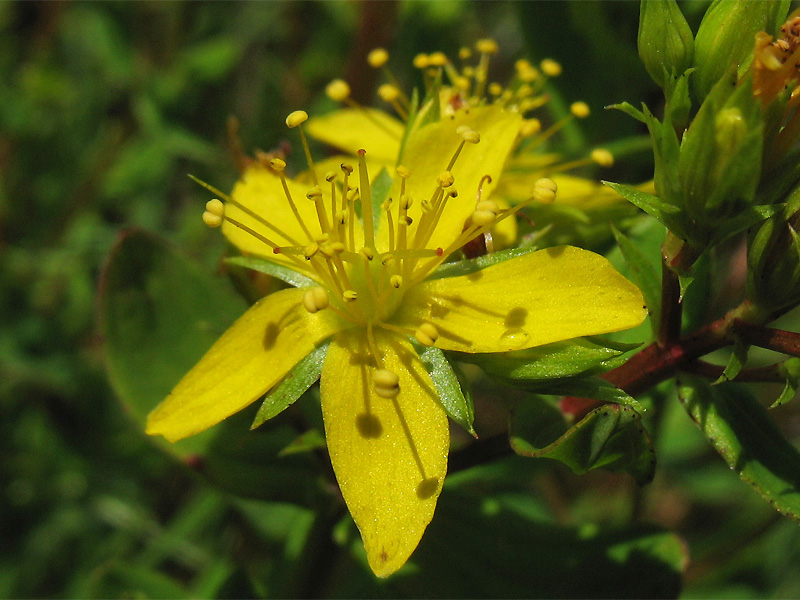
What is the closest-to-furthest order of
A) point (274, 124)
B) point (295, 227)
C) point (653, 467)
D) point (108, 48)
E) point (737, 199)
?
point (737, 199) → point (653, 467) → point (295, 227) → point (274, 124) → point (108, 48)

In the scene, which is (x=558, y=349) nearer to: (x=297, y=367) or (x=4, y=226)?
(x=297, y=367)

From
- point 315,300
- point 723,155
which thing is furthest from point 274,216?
point 723,155

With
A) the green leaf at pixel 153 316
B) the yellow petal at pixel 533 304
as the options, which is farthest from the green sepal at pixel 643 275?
the green leaf at pixel 153 316

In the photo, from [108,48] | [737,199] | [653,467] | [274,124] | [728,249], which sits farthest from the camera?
[108,48]

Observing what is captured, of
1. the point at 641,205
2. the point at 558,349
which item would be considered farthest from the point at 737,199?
the point at 558,349

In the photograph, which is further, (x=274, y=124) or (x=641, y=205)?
(x=274, y=124)

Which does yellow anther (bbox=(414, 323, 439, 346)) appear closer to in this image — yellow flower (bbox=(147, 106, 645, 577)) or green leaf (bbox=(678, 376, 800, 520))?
yellow flower (bbox=(147, 106, 645, 577))

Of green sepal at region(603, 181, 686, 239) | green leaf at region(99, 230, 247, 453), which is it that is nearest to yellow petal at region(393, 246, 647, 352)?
green sepal at region(603, 181, 686, 239)
